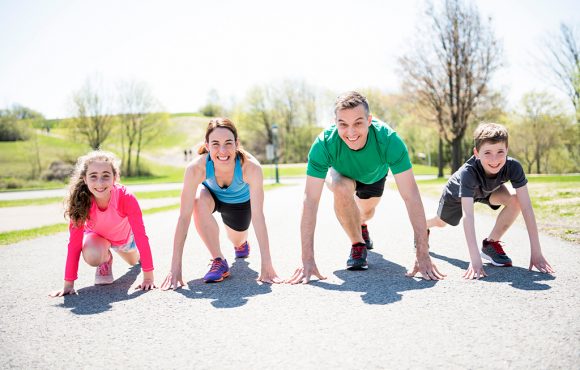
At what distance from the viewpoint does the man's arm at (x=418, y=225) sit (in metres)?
3.70

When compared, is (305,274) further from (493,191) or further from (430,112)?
(430,112)

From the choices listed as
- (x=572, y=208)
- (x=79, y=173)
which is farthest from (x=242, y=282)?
(x=572, y=208)

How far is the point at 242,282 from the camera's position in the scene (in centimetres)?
387

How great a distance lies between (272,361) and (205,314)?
958 millimetres

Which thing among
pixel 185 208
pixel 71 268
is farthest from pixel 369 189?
pixel 71 268

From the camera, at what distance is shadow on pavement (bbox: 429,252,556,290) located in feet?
10.7

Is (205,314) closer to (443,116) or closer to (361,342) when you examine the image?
(361,342)

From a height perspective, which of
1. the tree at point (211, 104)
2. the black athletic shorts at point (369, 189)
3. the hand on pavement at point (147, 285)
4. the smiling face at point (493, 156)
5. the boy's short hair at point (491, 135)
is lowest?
the hand on pavement at point (147, 285)

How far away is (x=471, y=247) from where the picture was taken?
3.69 metres

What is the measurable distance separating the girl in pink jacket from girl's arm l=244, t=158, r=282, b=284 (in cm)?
100

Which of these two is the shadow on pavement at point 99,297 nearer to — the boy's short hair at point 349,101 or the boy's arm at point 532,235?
the boy's short hair at point 349,101

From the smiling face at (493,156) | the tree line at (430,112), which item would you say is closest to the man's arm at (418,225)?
the smiling face at (493,156)

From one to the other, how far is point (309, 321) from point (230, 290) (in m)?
1.10

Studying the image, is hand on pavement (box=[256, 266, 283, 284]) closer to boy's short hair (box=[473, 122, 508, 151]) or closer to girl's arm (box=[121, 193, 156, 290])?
girl's arm (box=[121, 193, 156, 290])
